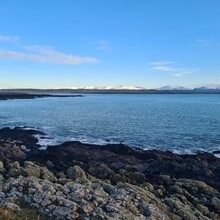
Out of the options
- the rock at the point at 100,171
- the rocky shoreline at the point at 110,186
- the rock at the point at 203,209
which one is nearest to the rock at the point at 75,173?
the rocky shoreline at the point at 110,186

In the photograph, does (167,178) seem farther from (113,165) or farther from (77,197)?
(77,197)

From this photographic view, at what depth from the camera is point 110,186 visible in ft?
59.0

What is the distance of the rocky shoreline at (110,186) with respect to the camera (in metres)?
15.0

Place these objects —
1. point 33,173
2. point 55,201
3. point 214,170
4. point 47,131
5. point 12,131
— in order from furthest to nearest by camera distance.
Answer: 1. point 47,131
2. point 12,131
3. point 214,170
4. point 33,173
5. point 55,201

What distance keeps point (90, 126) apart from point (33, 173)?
4535 cm

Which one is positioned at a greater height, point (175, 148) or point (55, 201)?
point (55, 201)

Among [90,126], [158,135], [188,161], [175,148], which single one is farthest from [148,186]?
[90,126]

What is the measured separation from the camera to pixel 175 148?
149 feet

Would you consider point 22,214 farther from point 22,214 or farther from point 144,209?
point 144,209

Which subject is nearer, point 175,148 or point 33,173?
point 33,173

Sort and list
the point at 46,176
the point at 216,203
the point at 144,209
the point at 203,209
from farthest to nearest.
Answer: the point at 46,176, the point at 216,203, the point at 203,209, the point at 144,209

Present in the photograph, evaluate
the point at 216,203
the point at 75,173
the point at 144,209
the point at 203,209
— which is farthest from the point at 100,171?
the point at 144,209

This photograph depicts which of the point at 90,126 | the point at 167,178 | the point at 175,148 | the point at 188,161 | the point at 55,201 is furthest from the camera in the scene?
the point at 90,126

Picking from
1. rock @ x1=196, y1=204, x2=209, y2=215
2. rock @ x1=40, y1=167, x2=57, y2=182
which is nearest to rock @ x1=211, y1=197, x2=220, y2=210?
rock @ x1=196, y1=204, x2=209, y2=215
